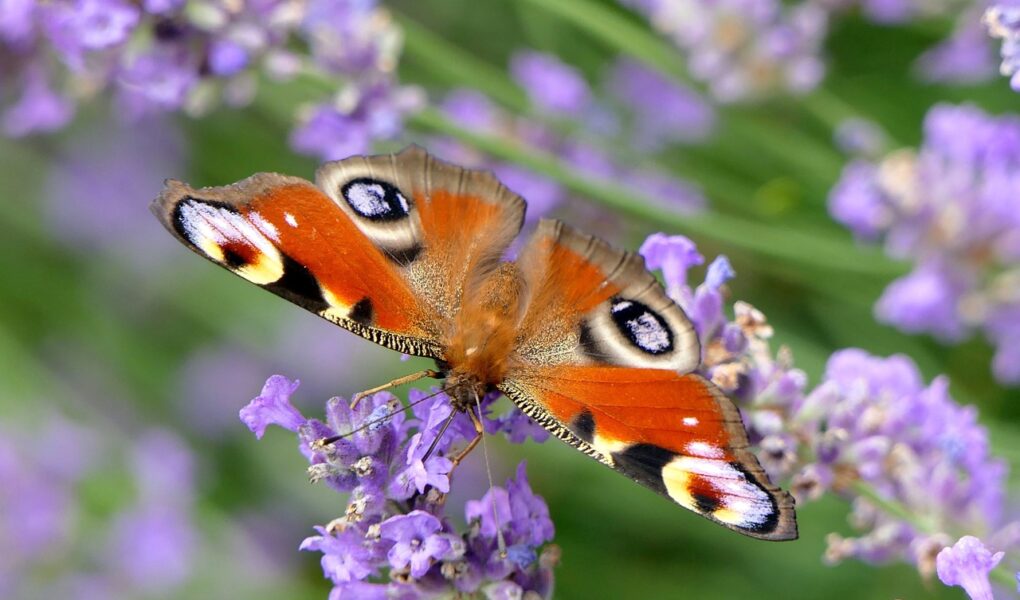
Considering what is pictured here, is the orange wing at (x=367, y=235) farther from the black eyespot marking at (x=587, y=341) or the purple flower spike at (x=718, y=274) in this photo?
the purple flower spike at (x=718, y=274)

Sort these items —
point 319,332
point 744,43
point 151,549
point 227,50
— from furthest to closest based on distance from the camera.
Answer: point 319,332, point 151,549, point 744,43, point 227,50

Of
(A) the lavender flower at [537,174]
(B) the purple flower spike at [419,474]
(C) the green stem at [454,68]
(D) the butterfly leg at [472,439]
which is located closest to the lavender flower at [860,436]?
(D) the butterfly leg at [472,439]

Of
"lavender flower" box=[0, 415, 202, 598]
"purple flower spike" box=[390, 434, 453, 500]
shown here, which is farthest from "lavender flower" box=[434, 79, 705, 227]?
"lavender flower" box=[0, 415, 202, 598]

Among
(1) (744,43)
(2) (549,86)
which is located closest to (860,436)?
(1) (744,43)

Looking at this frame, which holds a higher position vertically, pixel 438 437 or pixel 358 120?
pixel 358 120

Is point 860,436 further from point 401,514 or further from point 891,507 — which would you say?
point 401,514
